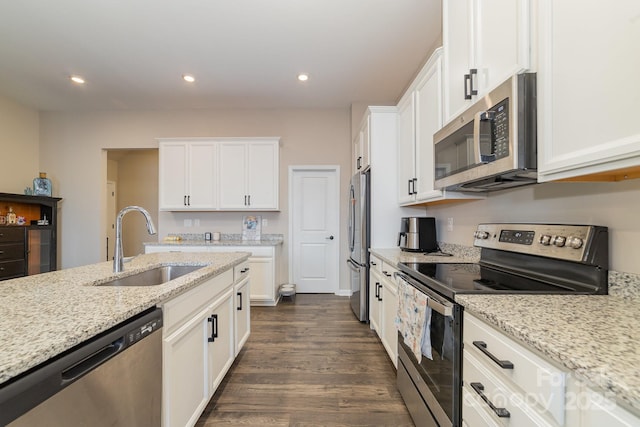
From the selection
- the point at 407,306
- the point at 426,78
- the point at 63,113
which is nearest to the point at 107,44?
the point at 63,113

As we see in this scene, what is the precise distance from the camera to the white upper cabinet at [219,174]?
4078 millimetres

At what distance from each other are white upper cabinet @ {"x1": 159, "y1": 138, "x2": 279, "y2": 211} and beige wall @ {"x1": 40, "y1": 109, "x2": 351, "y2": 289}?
349mm

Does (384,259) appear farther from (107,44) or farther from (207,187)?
(107,44)

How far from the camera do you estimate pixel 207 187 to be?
4113 mm

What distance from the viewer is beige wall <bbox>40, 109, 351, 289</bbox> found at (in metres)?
4.41

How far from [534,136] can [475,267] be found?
89 cm

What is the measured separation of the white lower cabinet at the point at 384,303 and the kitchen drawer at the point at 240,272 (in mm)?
1197

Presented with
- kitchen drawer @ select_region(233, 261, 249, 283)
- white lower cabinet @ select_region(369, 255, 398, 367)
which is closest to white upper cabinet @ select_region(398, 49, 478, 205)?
white lower cabinet @ select_region(369, 255, 398, 367)

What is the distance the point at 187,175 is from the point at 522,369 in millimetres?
4318

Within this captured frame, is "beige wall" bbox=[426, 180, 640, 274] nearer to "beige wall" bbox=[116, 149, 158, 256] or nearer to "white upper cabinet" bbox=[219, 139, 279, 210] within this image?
"white upper cabinet" bbox=[219, 139, 279, 210]

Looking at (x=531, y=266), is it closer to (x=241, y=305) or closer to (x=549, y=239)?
(x=549, y=239)

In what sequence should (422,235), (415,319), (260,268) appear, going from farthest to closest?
1. (260,268)
2. (422,235)
3. (415,319)

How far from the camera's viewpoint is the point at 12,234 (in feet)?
12.3

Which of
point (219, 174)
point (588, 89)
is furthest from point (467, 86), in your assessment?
point (219, 174)
